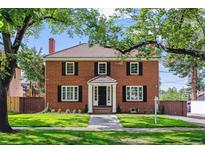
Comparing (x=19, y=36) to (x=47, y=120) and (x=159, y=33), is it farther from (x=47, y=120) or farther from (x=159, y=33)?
(x=159, y=33)

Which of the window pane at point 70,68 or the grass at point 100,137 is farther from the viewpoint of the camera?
the window pane at point 70,68

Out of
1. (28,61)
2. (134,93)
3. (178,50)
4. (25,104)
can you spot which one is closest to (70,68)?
(134,93)

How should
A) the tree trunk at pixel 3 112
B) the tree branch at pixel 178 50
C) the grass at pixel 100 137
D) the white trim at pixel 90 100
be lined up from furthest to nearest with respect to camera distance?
the white trim at pixel 90 100
the tree trunk at pixel 3 112
the tree branch at pixel 178 50
the grass at pixel 100 137

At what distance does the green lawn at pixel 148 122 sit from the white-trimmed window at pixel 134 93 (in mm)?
1520

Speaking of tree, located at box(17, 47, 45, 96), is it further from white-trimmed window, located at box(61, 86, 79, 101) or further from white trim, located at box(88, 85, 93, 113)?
white-trimmed window, located at box(61, 86, 79, 101)

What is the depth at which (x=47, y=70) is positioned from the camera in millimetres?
14156

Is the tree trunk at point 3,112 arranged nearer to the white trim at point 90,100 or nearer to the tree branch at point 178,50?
the tree branch at point 178,50

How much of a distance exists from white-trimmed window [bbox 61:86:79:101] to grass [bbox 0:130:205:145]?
4.39m

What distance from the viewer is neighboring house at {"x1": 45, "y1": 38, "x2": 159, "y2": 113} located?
13.1 metres

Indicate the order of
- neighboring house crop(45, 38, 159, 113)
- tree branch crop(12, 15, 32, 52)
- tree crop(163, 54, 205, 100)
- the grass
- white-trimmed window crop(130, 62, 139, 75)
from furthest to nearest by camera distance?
white-trimmed window crop(130, 62, 139, 75) < neighboring house crop(45, 38, 159, 113) < tree crop(163, 54, 205, 100) < tree branch crop(12, 15, 32, 52) < the grass

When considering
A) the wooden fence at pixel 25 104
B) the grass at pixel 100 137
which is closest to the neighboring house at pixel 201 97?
the grass at pixel 100 137

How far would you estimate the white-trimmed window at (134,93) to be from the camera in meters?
12.8

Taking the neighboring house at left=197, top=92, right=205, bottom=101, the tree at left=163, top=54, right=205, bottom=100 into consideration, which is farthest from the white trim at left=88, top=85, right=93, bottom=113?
the tree at left=163, top=54, right=205, bottom=100
